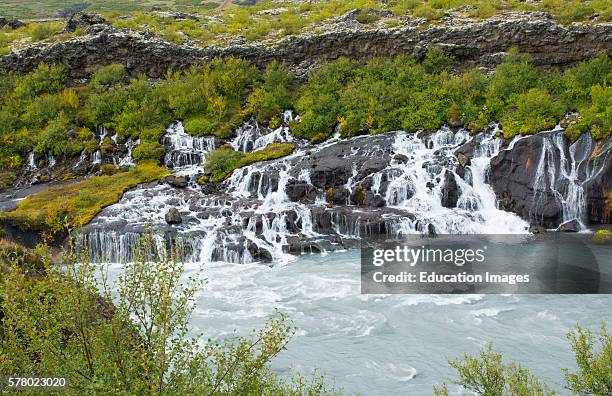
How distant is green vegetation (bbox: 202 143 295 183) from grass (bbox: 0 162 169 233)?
386cm

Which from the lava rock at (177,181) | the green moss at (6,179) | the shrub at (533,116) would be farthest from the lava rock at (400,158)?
the green moss at (6,179)

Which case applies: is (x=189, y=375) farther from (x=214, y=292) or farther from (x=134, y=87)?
(x=134, y=87)

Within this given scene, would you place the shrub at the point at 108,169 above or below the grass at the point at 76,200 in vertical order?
above

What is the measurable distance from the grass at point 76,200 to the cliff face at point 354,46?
58.6 ft

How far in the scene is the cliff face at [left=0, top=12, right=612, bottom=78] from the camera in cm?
4206

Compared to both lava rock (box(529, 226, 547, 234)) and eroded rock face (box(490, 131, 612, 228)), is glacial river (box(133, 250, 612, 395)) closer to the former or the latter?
lava rock (box(529, 226, 547, 234))

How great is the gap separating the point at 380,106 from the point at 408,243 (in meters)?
15.4

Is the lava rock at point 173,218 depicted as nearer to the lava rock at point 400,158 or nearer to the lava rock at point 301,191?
the lava rock at point 301,191

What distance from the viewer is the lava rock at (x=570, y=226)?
27.5 m

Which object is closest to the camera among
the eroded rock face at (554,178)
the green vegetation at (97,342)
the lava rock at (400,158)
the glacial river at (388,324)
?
the green vegetation at (97,342)

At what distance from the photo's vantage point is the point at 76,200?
102 feet

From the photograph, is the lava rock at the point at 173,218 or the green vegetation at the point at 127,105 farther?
→ the green vegetation at the point at 127,105

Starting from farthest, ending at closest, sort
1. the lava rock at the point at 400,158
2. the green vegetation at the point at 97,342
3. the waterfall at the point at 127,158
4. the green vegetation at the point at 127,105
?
the green vegetation at the point at 127,105, the waterfall at the point at 127,158, the lava rock at the point at 400,158, the green vegetation at the point at 97,342

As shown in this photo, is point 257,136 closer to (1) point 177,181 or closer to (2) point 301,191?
(1) point 177,181
